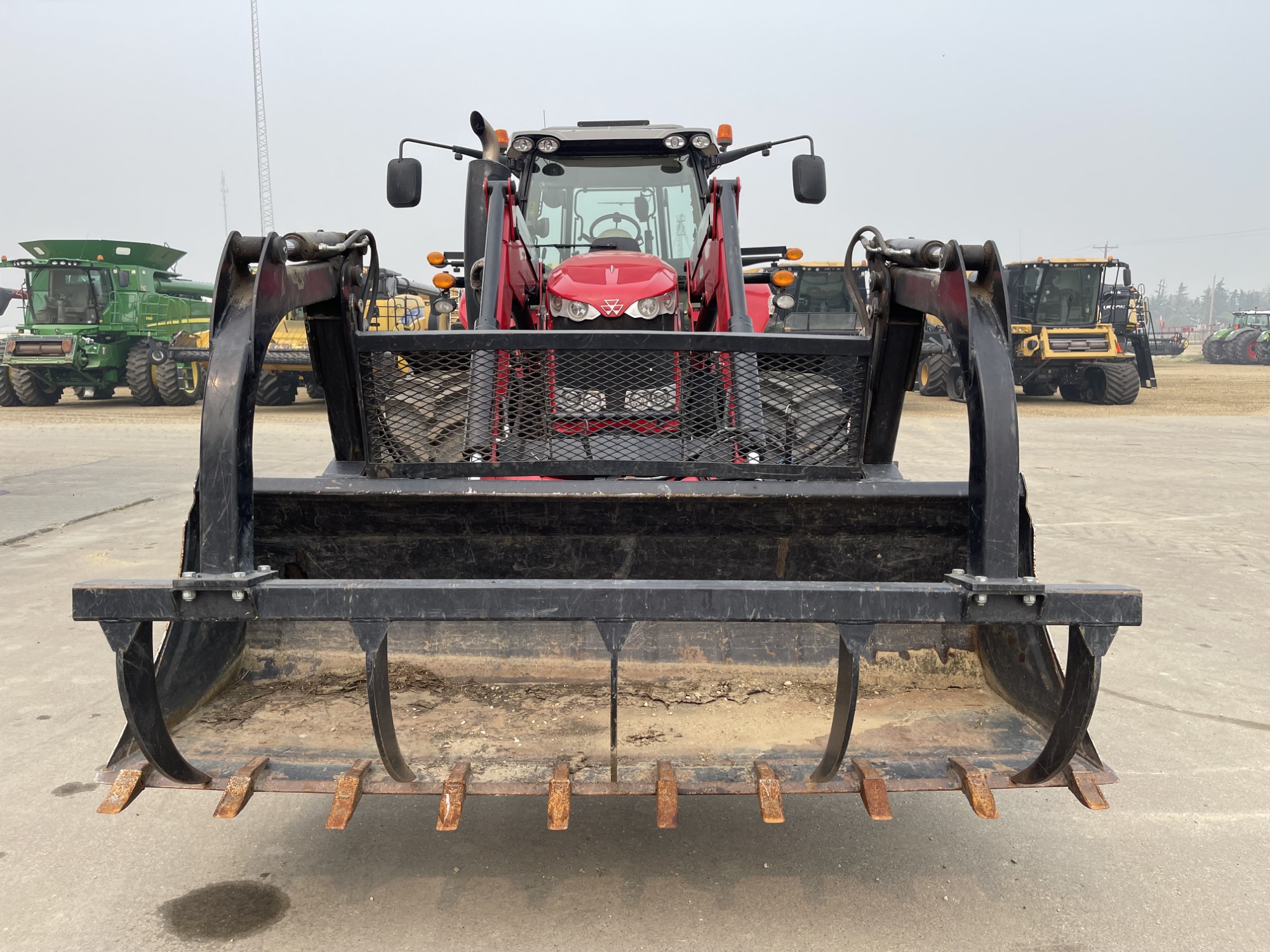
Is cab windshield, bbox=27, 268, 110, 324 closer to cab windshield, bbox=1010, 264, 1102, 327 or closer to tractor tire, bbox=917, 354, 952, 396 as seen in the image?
tractor tire, bbox=917, 354, 952, 396

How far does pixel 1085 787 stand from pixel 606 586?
3.80 ft

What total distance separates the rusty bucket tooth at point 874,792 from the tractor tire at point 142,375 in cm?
1979

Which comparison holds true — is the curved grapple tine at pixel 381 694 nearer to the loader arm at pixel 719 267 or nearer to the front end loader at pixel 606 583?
the front end loader at pixel 606 583

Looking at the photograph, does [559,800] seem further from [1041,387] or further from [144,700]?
[1041,387]

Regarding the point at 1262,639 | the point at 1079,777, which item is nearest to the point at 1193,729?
the point at 1262,639

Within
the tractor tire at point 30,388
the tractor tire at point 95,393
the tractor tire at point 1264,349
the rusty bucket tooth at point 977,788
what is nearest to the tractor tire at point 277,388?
the tractor tire at point 95,393

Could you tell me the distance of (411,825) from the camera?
2.96 meters

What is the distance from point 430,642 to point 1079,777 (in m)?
1.83

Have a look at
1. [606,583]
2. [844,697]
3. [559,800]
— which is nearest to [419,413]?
[606,583]

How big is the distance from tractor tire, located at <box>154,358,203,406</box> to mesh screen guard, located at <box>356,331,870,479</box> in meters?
17.5

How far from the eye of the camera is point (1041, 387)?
21.7 metres

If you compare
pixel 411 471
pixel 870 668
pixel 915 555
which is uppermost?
pixel 411 471

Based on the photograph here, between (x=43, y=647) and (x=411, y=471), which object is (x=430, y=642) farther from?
(x=43, y=647)

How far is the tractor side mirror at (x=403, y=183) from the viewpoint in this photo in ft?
17.5
